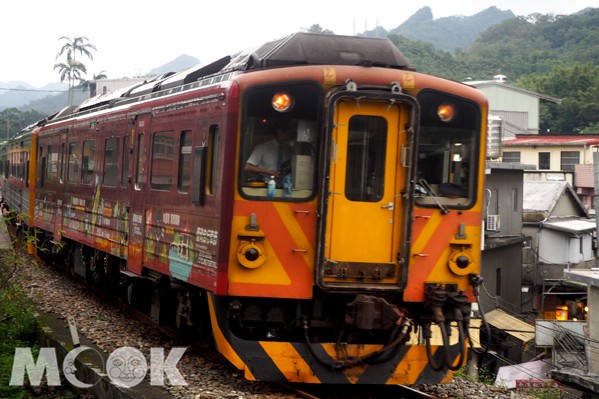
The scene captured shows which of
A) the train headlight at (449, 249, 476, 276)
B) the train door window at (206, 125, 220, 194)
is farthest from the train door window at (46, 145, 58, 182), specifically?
the train headlight at (449, 249, 476, 276)

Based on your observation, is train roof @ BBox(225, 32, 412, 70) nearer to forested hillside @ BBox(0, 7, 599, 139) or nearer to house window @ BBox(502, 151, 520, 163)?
house window @ BBox(502, 151, 520, 163)

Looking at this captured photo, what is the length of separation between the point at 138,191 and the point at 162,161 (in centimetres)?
89

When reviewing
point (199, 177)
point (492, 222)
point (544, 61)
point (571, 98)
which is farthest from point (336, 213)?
point (544, 61)

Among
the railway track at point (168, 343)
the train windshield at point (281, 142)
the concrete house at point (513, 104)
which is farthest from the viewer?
the concrete house at point (513, 104)

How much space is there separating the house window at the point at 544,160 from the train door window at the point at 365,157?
31.8 metres

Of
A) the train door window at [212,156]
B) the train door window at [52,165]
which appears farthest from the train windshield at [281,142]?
the train door window at [52,165]

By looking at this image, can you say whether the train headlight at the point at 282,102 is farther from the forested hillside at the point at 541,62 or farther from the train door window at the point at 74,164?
the forested hillside at the point at 541,62

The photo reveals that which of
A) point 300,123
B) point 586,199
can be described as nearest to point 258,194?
point 300,123

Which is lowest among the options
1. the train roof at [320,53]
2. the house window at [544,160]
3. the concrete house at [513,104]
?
the train roof at [320,53]

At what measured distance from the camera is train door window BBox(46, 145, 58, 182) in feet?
47.0

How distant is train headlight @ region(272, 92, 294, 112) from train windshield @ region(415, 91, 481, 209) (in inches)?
43.8

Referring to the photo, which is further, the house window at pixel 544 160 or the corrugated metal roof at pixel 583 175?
the house window at pixel 544 160

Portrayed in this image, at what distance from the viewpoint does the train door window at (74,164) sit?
41.1 ft

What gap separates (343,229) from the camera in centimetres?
679
